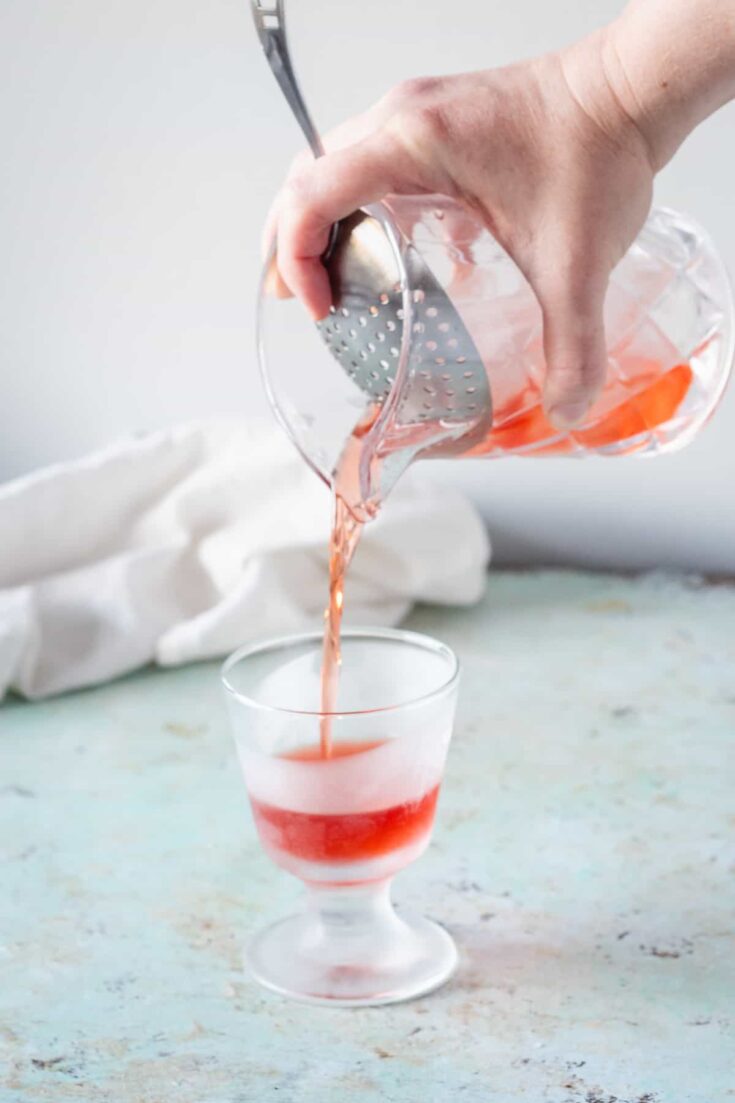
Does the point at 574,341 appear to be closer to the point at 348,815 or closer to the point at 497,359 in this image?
the point at 497,359

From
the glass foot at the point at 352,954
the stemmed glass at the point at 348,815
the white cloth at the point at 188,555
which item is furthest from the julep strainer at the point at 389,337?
the white cloth at the point at 188,555

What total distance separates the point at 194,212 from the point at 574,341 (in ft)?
2.63

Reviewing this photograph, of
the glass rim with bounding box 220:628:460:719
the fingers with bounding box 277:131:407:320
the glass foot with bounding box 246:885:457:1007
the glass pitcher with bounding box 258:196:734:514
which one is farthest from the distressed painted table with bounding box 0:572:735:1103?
the fingers with bounding box 277:131:407:320

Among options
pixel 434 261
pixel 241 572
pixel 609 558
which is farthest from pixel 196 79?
pixel 434 261

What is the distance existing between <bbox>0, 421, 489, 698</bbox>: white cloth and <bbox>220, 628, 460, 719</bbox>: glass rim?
0.38 m

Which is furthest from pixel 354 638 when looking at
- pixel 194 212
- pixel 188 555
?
pixel 194 212

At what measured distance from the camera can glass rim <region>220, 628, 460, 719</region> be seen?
750mm

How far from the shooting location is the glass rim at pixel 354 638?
750 millimetres

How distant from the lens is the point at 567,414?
748 mm

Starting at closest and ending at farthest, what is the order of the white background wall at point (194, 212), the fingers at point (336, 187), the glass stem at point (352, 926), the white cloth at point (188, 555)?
the fingers at point (336, 187)
the glass stem at point (352, 926)
the white cloth at point (188, 555)
the white background wall at point (194, 212)

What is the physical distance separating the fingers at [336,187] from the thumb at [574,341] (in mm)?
92

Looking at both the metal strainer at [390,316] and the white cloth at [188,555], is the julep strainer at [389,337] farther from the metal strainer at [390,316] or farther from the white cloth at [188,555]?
the white cloth at [188,555]

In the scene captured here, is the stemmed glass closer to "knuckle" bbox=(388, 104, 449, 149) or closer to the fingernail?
the fingernail

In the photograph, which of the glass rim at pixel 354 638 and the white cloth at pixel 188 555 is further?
the white cloth at pixel 188 555
